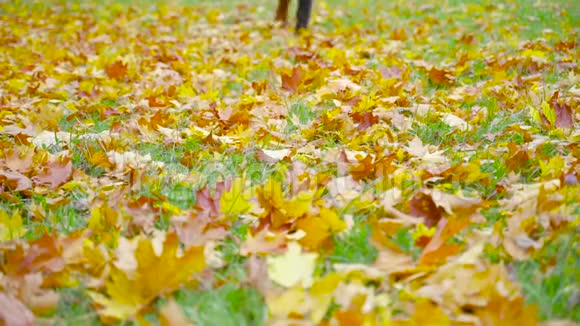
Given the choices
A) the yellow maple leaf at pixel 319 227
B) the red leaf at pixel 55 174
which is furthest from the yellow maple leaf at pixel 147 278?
the red leaf at pixel 55 174

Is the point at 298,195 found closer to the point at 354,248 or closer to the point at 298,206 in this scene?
the point at 298,206

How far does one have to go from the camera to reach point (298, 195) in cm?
157

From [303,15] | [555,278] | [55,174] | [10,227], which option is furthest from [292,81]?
[303,15]

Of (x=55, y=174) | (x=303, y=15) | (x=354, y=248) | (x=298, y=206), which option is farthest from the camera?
(x=303, y=15)

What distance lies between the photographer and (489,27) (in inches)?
206

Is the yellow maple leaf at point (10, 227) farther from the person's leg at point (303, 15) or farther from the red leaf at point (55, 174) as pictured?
the person's leg at point (303, 15)

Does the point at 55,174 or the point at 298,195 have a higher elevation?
the point at 298,195

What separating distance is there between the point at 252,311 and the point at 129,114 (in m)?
2.02

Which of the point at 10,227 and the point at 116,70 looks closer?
the point at 10,227

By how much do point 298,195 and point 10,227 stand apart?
0.88 metres

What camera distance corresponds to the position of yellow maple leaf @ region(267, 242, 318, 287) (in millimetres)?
1166

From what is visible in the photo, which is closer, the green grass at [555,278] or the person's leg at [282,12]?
the green grass at [555,278]

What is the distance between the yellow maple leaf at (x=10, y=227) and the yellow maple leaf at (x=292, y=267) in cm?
81

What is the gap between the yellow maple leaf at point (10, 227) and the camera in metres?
1.46
